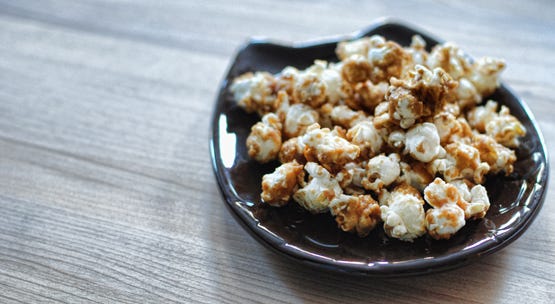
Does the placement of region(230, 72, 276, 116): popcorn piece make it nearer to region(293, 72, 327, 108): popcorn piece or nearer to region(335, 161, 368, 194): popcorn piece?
region(293, 72, 327, 108): popcorn piece

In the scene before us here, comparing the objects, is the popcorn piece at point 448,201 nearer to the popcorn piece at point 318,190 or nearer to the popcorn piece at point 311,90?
the popcorn piece at point 318,190

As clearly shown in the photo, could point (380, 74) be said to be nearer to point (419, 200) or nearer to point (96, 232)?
point (419, 200)

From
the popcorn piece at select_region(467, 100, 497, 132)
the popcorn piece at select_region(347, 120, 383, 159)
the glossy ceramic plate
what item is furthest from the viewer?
the popcorn piece at select_region(467, 100, 497, 132)

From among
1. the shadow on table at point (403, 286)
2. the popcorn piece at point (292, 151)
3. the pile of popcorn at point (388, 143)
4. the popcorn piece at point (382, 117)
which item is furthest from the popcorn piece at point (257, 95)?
the shadow on table at point (403, 286)

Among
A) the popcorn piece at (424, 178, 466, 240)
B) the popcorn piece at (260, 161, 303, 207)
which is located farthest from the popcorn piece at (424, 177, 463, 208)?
the popcorn piece at (260, 161, 303, 207)

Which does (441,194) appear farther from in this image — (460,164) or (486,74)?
(486,74)

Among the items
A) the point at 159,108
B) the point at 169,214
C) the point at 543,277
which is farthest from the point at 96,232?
the point at 543,277
